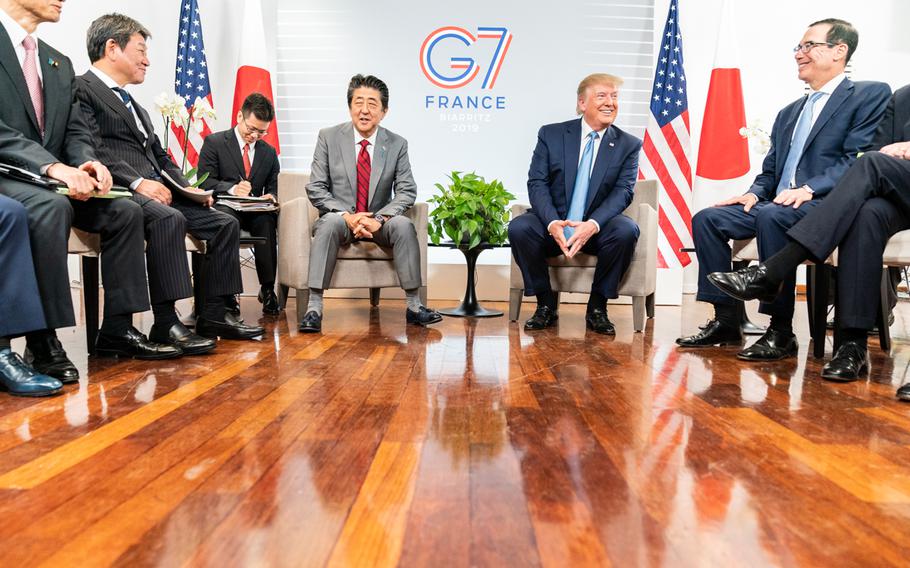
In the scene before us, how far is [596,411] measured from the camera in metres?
1.72

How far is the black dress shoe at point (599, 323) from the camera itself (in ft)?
11.1

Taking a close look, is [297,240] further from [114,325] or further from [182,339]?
[114,325]

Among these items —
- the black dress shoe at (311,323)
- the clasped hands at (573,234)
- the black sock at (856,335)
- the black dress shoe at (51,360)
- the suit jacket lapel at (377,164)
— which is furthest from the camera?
the suit jacket lapel at (377,164)

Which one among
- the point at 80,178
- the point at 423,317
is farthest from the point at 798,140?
the point at 80,178

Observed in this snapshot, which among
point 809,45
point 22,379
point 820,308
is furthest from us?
point 809,45

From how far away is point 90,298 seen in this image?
8.36ft

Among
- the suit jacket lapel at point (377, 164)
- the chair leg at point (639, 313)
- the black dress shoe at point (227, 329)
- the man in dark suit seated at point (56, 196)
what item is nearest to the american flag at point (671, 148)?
the chair leg at point (639, 313)

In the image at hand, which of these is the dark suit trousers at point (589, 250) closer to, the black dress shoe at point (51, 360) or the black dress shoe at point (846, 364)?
the black dress shoe at point (846, 364)

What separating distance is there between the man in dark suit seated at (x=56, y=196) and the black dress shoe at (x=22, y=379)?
13cm

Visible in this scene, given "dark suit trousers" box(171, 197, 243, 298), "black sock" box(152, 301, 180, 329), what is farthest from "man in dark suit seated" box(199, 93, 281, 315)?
"black sock" box(152, 301, 180, 329)

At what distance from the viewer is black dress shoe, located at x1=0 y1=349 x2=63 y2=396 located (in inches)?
71.1

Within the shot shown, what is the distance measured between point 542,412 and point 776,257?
1.23m

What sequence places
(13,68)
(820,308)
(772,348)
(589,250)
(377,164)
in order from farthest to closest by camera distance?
(377,164) → (589,250) → (820,308) → (772,348) → (13,68)

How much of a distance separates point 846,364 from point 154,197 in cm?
251
